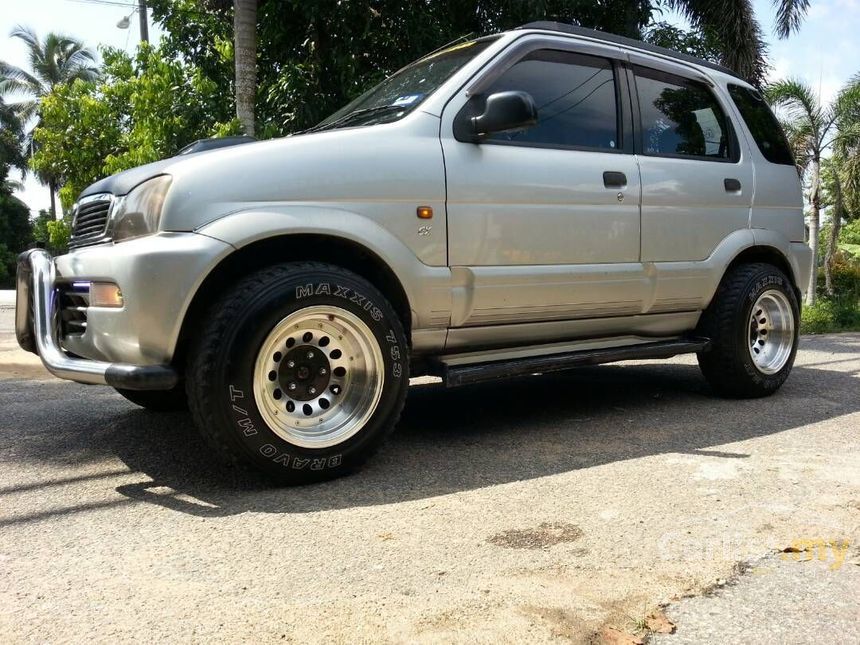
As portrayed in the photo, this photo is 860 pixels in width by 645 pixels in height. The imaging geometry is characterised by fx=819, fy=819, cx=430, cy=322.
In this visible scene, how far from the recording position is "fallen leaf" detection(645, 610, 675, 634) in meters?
2.12

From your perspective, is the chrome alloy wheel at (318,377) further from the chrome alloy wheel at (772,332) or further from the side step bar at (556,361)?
the chrome alloy wheel at (772,332)

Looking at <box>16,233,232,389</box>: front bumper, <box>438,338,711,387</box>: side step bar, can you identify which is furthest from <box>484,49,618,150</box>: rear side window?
<box>16,233,232,389</box>: front bumper

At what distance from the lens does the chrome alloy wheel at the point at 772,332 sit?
532 centimetres

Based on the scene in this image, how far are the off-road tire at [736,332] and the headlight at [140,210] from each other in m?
3.39

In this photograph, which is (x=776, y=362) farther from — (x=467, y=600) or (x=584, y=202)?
(x=467, y=600)

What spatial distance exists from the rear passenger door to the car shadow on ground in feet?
2.87

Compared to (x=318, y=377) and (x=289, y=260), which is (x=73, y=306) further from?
(x=318, y=377)

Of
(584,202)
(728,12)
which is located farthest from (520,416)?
(728,12)

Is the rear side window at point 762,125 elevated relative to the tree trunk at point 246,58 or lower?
lower

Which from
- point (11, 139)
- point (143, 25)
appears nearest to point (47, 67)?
point (11, 139)

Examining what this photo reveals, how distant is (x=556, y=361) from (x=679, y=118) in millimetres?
1838

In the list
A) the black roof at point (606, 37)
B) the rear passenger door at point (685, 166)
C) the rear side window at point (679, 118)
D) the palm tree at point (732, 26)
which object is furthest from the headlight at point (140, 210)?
the palm tree at point (732, 26)

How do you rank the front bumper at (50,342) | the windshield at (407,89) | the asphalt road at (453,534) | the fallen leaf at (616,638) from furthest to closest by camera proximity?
the windshield at (407,89)
the front bumper at (50,342)
the asphalt road at (453,534)
the fallen leaf at (616,638)

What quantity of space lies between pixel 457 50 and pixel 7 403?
368 centimetres
